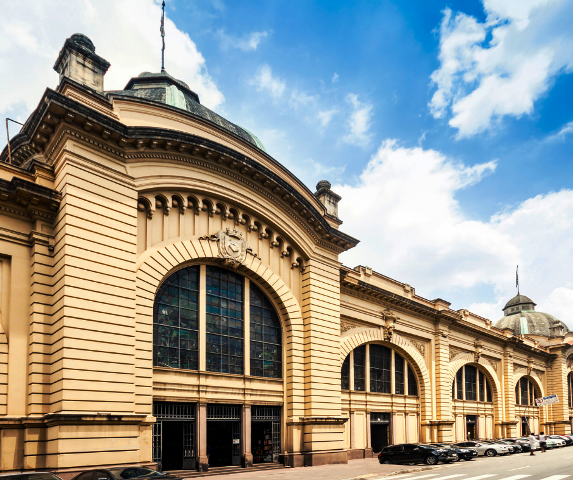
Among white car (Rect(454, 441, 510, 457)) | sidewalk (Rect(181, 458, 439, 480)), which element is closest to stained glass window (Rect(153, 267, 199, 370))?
sidewalk (Rect(181, 458, 439, 480))

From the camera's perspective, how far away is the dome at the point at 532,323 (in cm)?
7062

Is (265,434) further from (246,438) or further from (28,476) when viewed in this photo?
(28,476)

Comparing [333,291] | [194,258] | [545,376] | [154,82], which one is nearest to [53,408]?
[194,258]

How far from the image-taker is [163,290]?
74.1 ft

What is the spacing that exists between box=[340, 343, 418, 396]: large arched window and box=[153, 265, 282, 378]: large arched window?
7351 millimetres

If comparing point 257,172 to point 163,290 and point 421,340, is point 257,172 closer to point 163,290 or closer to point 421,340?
point 163,290

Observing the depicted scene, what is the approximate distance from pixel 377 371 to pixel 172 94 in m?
21.3

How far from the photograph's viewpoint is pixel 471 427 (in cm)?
4631

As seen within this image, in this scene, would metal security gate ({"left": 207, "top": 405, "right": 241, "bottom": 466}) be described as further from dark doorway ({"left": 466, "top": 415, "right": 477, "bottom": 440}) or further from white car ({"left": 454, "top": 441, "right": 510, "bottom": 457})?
dark doorway ({"left": 466, "top": 415, "right": 477, "bottom": 440})

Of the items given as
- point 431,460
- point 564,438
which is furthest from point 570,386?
point 431,460

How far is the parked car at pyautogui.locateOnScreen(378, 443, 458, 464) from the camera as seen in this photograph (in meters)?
28.5

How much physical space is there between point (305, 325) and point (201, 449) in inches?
333

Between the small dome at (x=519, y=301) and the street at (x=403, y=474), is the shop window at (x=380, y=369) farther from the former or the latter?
the small dome at (x=519, y=301)

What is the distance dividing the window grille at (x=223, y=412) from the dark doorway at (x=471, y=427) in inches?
1099
